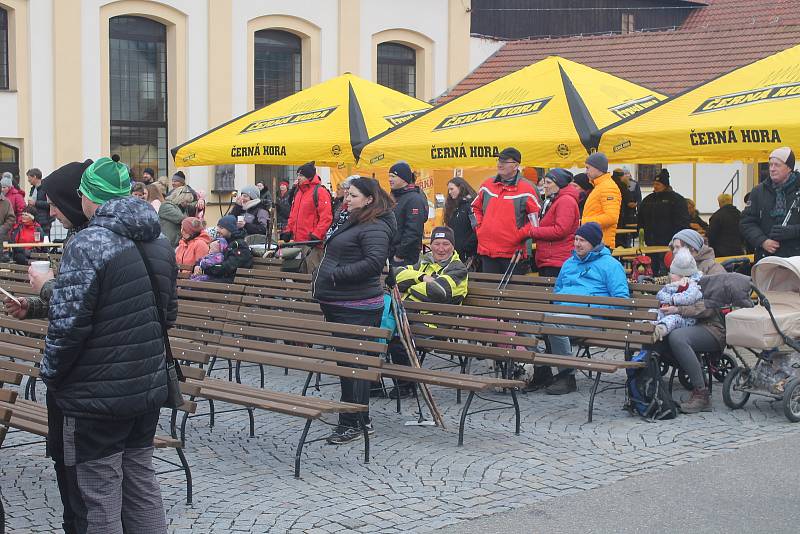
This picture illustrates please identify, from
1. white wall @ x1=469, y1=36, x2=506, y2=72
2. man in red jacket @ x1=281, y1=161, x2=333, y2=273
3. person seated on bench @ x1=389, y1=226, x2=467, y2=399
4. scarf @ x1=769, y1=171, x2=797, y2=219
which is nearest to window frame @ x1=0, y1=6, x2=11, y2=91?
man in red jacket @ x1=281, y1=161, x2=333, y2=273

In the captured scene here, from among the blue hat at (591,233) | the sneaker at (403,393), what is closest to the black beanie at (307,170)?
the sneaker at (403,393)

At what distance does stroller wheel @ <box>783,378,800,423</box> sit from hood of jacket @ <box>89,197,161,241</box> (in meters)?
5.18

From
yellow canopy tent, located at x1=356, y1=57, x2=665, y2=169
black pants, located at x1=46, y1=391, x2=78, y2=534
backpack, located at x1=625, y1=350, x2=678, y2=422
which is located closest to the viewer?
black pants, located at x1=46, y1=391, x2=78, y2=534

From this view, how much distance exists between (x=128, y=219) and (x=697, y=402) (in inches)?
204

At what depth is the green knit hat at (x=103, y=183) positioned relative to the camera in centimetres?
480

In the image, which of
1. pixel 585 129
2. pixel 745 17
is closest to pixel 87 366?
pixel 585 129

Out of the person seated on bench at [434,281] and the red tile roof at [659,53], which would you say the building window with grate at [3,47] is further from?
the person seated on bench at [434,281]

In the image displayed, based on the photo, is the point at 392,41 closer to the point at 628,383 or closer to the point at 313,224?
the point at 313,224

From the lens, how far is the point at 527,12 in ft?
96.8

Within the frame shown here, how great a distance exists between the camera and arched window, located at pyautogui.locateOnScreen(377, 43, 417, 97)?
87.5ft

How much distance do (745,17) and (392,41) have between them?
40.3 ft

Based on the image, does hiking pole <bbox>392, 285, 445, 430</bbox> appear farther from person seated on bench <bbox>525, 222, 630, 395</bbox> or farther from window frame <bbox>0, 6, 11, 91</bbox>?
window frame <bbox>0, 6, 11, 91</bbox>

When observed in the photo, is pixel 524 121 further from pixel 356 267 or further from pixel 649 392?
pixel 356 267

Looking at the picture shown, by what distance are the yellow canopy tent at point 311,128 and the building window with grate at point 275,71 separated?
31.8ft
